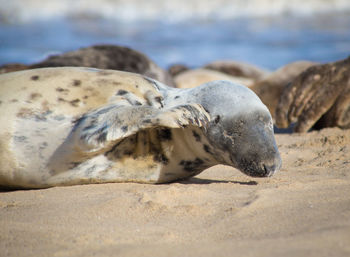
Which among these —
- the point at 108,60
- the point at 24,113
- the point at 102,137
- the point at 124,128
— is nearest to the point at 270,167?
the point at 124,128

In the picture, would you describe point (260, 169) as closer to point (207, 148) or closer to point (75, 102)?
point (207, 148)

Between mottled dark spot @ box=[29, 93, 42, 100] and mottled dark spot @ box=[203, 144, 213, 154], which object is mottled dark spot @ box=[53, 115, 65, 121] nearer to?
mottled dark spot @ box=[29, 93, 42, 100]

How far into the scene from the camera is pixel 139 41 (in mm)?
19812

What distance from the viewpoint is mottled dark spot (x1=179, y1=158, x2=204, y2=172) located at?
9.68ft

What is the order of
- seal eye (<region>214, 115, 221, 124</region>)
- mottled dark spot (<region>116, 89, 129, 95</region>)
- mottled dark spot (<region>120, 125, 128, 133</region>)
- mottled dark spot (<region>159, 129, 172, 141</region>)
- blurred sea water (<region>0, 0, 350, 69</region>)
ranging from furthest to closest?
blurred sea water (<region>0, 0, 350, 69</region>), mottled dark spot (<region>116, 89, 129, 95</region>), mottled dark spot (<region>159, 129, 172, 141</region>), seal eye (<region>214, 115, 221, 124</region>), mottled dark spot (<region>120, 125, 128, 133</region>)

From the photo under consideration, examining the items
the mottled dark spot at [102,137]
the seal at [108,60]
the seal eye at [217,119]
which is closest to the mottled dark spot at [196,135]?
the seal eye at [217,119]

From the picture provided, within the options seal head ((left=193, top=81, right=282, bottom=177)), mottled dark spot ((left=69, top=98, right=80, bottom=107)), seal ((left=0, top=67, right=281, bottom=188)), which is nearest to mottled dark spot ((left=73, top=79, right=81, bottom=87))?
seal ((left=0, top=67, right=281, bottom=188))

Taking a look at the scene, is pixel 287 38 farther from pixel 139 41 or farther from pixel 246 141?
pixel 246 141

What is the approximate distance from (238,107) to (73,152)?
1.01 meters

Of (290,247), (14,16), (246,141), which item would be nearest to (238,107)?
(246,141)

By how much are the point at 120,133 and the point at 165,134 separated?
15.4 inches

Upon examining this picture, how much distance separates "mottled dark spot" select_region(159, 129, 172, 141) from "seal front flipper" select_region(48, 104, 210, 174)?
5.1 inches

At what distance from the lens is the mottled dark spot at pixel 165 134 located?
288 cm

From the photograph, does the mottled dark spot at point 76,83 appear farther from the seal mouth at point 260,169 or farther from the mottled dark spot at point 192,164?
the seal mouth at point 260,169
